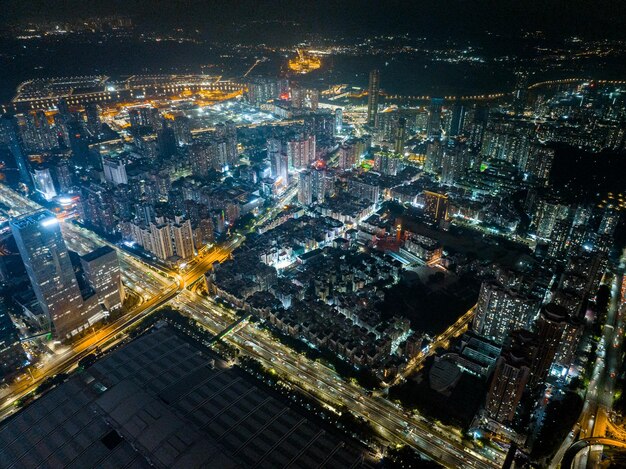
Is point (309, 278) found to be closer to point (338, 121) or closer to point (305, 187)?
point (305, 187)

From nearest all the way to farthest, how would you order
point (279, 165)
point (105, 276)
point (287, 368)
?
point (287, 368)
point (105, 276)
point (279, 165)

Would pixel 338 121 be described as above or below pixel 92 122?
below

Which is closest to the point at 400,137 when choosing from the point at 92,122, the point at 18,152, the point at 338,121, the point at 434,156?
the point at 434,156

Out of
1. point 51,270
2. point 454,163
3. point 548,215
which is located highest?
point 51,270

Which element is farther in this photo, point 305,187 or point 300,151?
point 300,151

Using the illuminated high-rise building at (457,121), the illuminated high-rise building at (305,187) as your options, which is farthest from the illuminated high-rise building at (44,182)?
the illuminated high-rise building at (457,121)

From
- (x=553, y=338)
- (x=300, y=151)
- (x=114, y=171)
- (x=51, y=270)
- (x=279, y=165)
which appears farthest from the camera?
(x=300, y=151)

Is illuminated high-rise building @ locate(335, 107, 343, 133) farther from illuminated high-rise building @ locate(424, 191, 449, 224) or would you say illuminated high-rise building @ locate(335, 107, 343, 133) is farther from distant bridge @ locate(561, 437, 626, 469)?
distant bridge @ locate(561, 437, 626, 469)

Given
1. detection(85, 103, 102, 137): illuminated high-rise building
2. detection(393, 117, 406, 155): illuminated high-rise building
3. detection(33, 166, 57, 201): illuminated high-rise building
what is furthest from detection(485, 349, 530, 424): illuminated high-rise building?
detection(85, 103, 102, 137): illuminated high-rise building
